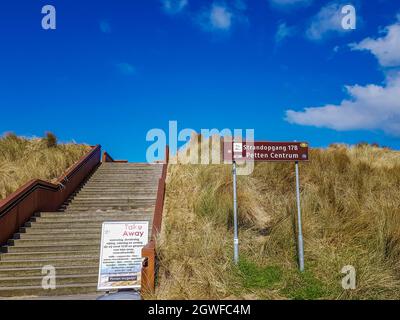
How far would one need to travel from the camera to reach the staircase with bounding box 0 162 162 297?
7.93 m

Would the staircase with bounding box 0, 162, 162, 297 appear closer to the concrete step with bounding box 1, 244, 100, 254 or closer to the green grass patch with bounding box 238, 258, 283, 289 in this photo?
the concrete step with bounding box 1, 244, 100, 254

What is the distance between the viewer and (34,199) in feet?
35.9

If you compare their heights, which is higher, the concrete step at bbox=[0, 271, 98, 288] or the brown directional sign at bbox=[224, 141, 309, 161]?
the brown directional sign at bbox=[224, 141, 309, 161]

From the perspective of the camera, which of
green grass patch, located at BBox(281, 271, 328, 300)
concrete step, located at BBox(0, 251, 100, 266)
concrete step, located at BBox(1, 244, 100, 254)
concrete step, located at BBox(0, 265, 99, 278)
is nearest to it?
green grass patch, located at BBox(281, 271, 328, 300)

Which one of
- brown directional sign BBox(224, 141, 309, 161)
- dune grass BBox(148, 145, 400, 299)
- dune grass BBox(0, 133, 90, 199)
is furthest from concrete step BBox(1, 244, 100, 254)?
brown directional sign BBox(224, 141, 309, 161)

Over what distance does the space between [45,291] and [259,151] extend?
565 cm

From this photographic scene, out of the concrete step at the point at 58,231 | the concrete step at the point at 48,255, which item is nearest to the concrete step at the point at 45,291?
the concrete step at the point at 48,255

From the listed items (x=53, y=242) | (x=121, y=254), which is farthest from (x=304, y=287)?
(x=53, y=242)

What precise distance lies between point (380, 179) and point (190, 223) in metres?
7.27

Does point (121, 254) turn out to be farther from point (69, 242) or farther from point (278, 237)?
point (278, 237)

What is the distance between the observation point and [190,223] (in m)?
9.75

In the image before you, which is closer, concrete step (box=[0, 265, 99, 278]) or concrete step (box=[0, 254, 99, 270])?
concrete step (box=[0, 265, 99, 278])

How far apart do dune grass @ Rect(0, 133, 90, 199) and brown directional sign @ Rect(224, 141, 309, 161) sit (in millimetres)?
7709

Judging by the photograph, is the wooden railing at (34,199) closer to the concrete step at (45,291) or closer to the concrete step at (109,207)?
the concrete step at (109,207)
